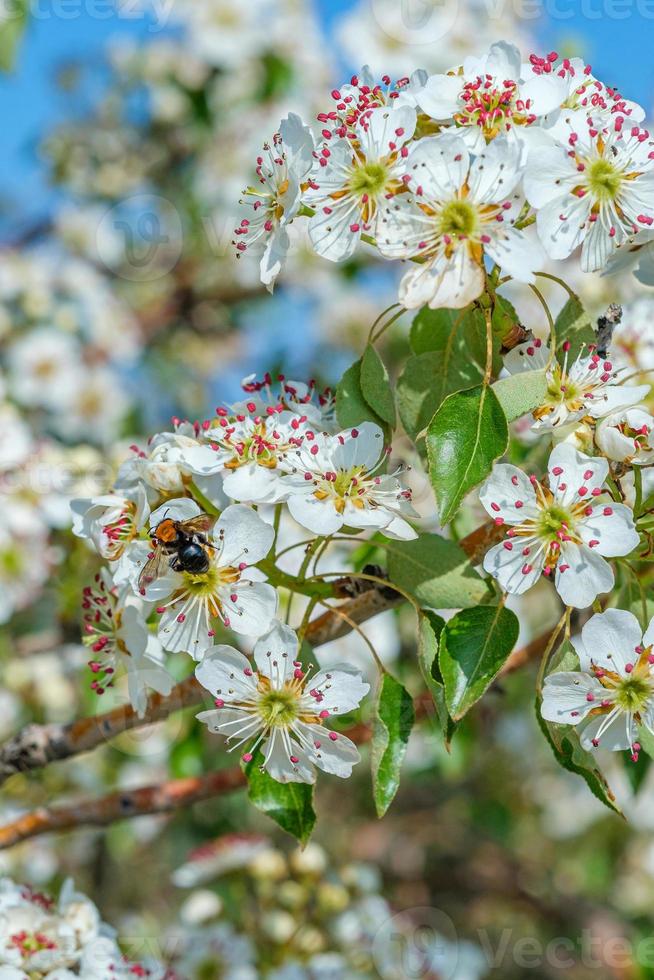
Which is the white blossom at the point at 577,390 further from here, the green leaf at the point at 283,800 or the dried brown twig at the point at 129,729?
the green leaf at the point at 283,800

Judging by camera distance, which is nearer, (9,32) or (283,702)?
(283,702)

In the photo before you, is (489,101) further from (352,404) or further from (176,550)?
(176,550)

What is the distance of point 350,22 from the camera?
4.08 m

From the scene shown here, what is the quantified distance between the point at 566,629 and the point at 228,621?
0.36m

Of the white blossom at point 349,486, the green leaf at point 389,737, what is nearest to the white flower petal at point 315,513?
the white blossom at point 349,486

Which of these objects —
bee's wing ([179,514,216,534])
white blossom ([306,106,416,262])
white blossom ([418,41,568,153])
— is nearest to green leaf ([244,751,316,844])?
bee's wing ([179,514,216,534])

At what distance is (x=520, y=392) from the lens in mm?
1116

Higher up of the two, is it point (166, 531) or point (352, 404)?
point (352, 404)

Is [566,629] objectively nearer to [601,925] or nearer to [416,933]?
[416,933]

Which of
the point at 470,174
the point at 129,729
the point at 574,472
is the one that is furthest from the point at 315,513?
the point at 129,729

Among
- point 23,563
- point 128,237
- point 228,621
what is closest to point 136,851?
point 23,563

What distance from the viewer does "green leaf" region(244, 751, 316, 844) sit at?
44.3 inches

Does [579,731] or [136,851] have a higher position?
[579,731]

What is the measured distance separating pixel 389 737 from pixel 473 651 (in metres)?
0.13
